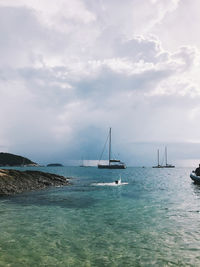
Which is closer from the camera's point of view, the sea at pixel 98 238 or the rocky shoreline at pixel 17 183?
the sea at pixel 98 238

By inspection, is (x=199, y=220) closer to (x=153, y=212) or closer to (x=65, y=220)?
(x=153, y=212)

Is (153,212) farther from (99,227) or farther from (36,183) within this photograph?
Answer: (36,183)

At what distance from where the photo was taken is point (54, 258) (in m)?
9.08

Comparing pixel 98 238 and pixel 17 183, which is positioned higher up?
pixel 17 183

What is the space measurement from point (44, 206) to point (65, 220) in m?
5.77

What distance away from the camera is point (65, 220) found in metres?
15.5

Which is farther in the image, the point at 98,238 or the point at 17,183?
the point at 17,183

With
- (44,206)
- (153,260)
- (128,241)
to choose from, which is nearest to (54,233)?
(128,241)

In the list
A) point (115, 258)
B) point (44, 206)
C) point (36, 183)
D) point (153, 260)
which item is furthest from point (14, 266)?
point (36, 183)

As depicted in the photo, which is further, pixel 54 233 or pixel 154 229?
pixel 154 229

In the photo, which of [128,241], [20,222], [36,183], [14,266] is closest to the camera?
[14,266]

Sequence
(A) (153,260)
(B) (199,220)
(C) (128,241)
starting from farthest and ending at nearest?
(B) (199,220), (C) (128,241), (A) (153,260)

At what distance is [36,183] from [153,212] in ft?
72.3

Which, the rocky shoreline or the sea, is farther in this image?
the rocky shoreline
